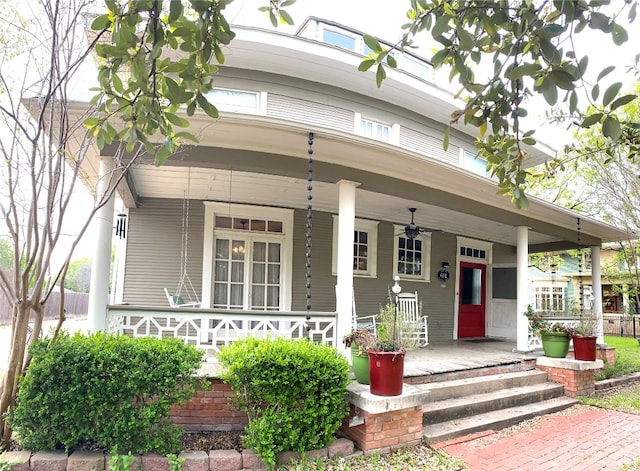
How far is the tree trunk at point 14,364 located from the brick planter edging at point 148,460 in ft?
0.87

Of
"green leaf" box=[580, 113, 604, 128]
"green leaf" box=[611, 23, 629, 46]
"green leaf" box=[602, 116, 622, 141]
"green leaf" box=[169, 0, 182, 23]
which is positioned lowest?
"green leaf" box=[602, 116, 622, 141]

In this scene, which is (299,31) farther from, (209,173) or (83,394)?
(83,394)

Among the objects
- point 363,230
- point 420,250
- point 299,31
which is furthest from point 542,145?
point 299,31

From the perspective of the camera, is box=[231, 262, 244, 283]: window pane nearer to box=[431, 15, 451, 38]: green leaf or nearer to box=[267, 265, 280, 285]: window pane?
box=[267, 265, 280, 285]: window pane

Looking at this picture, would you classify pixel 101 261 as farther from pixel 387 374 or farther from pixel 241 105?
pixel 241 105

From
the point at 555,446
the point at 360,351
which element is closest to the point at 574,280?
the point at 555,446

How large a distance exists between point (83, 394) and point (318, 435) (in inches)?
75.3

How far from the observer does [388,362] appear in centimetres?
391

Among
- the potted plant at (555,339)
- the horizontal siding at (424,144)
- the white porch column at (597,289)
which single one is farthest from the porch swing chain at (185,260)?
the white porch column at (597,289)

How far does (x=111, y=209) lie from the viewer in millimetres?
4570

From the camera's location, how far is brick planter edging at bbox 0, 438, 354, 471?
123 inches

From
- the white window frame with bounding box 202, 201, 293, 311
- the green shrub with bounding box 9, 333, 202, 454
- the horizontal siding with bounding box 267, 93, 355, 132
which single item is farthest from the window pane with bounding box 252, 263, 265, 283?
the green shrub with bounding box 9, 333, 202, 454

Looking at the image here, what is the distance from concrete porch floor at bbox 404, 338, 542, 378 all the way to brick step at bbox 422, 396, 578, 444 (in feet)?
2.25

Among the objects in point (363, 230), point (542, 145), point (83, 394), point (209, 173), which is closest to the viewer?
point (83, 394)
